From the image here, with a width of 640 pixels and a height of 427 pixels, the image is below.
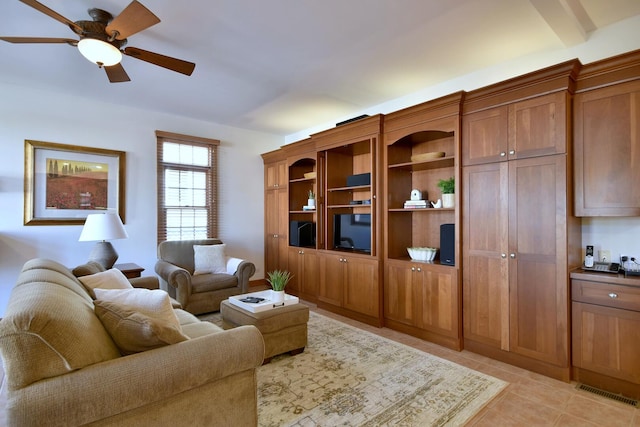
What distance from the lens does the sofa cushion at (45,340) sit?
1.13 metres

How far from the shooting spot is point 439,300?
10.5 feet

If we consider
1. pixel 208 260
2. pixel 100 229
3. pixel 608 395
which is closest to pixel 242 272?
pixel 208 260

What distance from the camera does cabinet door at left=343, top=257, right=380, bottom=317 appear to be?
3.75 meters

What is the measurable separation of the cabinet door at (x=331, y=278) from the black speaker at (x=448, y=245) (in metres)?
1.28

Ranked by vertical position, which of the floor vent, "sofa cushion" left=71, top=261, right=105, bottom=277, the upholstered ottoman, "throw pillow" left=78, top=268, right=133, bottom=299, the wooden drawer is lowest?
the floor vent

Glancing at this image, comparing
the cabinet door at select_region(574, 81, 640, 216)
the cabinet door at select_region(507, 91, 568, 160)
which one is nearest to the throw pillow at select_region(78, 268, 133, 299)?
the cabinet door at select_region(507, 91, 568, 160)

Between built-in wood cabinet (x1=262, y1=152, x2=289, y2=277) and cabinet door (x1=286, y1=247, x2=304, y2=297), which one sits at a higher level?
built-in wood cabinet (x1=262, y1=152, x2=289, y2=277)

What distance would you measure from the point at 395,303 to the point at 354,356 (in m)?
0.91

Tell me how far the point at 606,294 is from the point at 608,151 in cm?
105

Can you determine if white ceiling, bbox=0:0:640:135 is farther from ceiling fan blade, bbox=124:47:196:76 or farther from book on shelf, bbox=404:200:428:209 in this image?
book on shelf, bbox=404:200:428:209

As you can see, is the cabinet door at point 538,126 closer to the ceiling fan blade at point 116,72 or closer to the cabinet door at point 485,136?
the cabinet door at point 485,136

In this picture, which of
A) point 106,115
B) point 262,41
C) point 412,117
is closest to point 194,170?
point 106,115

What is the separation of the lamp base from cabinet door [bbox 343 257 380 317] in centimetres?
266

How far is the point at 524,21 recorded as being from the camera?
8.27ft
